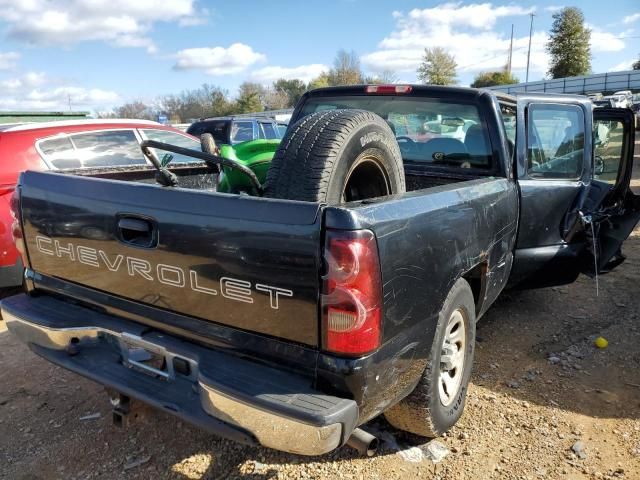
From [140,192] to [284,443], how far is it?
1172 millimetres

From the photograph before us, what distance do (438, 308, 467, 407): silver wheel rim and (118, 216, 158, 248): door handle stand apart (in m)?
1.42

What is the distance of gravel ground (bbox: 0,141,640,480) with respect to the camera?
2.43 metres

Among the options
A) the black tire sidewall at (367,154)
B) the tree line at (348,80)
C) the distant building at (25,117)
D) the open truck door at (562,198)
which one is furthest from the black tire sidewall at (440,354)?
the tree line at (348,80)

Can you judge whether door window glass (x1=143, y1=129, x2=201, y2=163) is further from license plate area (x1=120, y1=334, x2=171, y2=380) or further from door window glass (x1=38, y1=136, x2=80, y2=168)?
license plate area (x1=120, y1=334, x2=171, y2=380)

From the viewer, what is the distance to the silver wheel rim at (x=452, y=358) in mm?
2506

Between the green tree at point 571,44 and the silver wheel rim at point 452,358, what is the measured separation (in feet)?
183

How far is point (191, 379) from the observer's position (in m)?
2.04

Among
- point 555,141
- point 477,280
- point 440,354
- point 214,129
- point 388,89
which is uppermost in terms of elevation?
point 388,89

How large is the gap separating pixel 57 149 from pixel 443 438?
4.46 metres

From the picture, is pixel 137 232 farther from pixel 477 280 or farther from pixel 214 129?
pixel 214 129

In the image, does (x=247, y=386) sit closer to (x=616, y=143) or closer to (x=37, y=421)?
(x=37, y=421)

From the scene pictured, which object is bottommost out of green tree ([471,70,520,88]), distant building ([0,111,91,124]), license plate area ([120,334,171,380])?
license plate area ([120,334,171,380])

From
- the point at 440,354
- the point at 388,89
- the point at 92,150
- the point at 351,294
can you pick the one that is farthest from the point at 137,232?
the point at 92,150

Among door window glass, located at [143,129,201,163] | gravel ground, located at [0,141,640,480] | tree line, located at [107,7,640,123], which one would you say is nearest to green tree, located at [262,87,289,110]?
tree line, located at [107,7,640,123]
